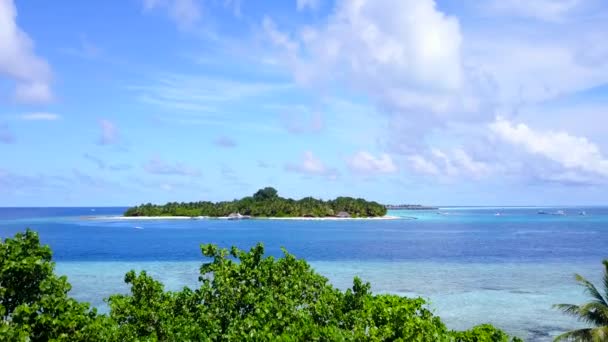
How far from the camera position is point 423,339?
12.0 meters

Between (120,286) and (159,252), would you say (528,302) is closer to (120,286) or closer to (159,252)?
(120,286)

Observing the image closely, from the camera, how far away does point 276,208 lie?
7313 inches

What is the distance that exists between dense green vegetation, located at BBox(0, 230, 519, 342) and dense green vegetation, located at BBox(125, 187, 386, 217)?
169 metres

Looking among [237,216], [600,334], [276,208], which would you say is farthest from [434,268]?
[237,216]

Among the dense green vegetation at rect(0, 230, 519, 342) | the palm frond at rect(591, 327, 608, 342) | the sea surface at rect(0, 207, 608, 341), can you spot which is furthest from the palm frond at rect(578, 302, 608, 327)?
the dense green vegetation at rect(0, 230, 519, 342)

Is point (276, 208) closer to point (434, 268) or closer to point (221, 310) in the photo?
point (434, 268)

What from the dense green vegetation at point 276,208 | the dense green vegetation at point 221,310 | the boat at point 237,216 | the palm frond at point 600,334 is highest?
the dense green vegetation at point 276,208

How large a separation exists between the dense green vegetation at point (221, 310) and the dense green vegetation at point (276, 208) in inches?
6637

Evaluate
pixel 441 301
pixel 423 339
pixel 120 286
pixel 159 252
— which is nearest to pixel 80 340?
pixel 423 339

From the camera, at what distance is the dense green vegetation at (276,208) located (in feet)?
607

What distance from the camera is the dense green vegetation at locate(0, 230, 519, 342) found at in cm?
1163

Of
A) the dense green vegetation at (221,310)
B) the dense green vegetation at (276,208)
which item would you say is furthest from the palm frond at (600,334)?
the dense green vegetation at (276,208)

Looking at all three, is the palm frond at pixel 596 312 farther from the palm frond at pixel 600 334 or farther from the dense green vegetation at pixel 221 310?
the dense green vegetation at pixel 221 310

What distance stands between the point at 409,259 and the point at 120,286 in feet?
121
